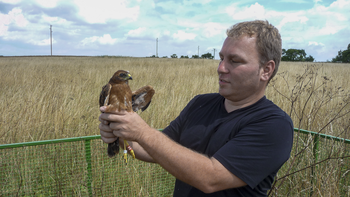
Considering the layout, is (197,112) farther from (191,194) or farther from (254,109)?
(191,194)

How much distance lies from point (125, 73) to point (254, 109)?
2.48ft

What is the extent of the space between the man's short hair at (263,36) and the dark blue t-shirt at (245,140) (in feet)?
0.87

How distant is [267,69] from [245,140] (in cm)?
46

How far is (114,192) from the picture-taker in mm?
2697

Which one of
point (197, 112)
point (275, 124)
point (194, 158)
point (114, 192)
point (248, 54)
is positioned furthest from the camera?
point (114, 192)

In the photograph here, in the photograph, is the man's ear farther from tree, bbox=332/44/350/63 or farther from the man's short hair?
tree, bbox=332/44/350/63

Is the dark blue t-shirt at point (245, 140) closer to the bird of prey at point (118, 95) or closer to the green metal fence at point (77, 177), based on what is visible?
the bird of prey at point (118, 95)

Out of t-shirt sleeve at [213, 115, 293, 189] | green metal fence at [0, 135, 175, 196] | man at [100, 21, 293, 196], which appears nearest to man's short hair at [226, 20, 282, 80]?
man at [100, 21, 293, 196]

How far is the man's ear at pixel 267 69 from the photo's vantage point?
1380 millimetres

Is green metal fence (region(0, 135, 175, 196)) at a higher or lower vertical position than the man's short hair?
lower

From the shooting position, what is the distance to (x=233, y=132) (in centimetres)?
131

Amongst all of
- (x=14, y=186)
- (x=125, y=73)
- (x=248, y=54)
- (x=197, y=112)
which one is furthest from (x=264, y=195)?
(x=14, y=186)

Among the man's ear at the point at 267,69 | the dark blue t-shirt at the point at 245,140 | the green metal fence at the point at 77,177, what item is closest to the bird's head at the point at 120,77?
the dark blue t-shirt at the point at 245,140

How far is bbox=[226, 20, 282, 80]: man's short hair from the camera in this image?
4.33 feet
